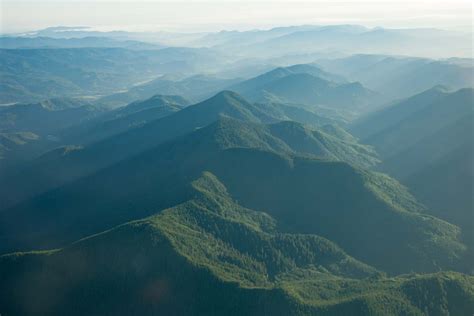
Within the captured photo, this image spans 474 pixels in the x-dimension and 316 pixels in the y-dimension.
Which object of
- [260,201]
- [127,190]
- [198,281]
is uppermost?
[198,281]

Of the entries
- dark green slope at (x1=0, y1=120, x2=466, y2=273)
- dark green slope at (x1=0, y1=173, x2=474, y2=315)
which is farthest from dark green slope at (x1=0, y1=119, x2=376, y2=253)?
dark green slope at (x1=0, y1=173, x2=474, y2=315)

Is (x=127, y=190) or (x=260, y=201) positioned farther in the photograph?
(x=127, y=190)

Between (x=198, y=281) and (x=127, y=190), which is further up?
(x=198, y=281)

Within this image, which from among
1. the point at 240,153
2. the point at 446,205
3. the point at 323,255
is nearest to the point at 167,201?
the point at 240,153

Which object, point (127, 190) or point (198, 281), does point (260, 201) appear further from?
point (198, 281)

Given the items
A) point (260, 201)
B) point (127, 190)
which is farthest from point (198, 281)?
point (127, 190)

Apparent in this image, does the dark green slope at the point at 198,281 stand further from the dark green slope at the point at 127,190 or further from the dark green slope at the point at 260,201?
the dark green slope at the point at 127,190

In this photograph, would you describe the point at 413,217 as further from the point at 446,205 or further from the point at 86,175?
the point at 86,175

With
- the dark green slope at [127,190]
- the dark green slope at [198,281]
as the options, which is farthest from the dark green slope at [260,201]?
the dark green slope at [198,281]
